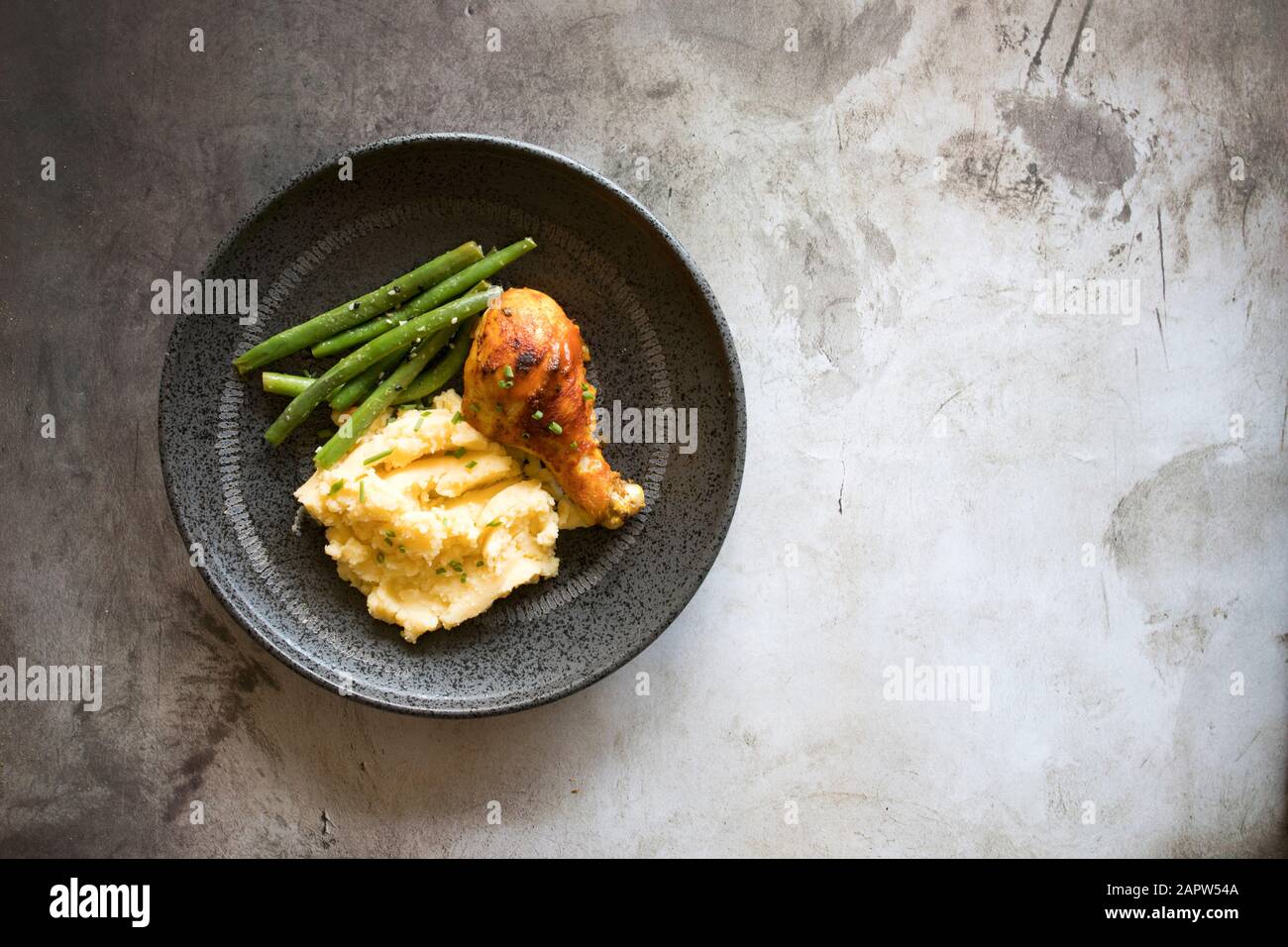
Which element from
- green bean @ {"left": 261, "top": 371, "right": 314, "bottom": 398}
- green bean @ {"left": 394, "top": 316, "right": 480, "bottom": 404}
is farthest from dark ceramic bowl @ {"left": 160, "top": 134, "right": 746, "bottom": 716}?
green bean @ {"left": 394, "top": 316, "right": 480, "bottom": 404}

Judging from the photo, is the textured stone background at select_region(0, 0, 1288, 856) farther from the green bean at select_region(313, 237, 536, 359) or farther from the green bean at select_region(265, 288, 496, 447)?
the green bean at select_region(265, 288, 496, 447)

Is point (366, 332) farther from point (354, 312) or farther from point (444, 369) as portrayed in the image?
point (444, 369)

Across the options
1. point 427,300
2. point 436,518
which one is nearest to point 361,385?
point 427,300

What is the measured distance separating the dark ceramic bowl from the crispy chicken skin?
157mm

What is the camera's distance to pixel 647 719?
320cm

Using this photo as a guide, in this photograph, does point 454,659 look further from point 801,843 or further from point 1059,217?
point 1059,217

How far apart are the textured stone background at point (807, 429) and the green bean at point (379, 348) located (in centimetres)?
63

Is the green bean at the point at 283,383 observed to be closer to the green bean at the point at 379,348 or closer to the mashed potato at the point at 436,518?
the green bean at the point at 379,348

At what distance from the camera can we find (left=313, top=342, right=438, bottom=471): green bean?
2834mm

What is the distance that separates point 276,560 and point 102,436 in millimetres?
778

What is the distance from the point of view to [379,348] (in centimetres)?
284

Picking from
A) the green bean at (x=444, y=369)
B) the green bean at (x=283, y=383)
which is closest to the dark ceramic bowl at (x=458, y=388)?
the green bean at (x=283, y=383)

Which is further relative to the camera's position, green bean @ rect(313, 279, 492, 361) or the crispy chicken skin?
green bean @ rect(313, 279, 492, 361)

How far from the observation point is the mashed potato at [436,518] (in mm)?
2783
